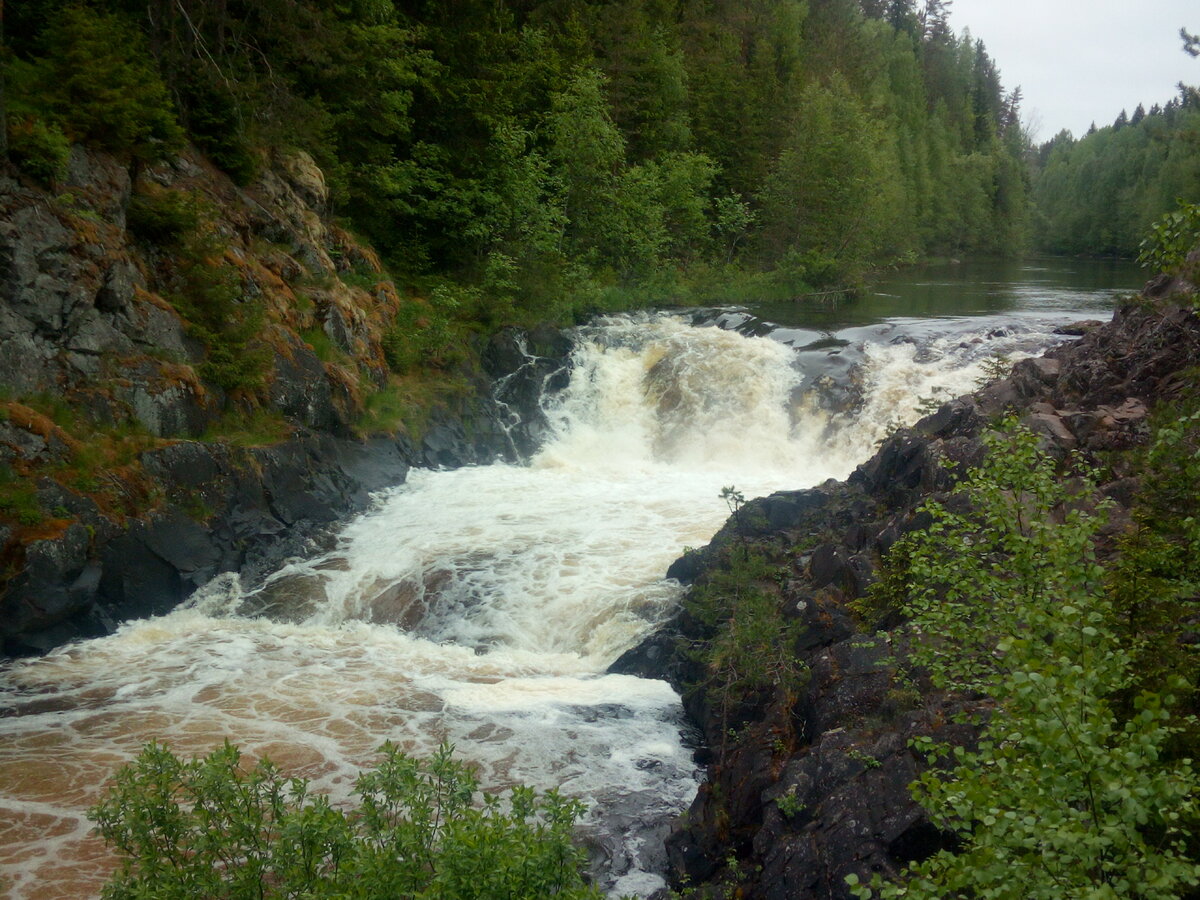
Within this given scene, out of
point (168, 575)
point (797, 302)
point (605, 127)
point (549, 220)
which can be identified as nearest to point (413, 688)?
point (168, 575)

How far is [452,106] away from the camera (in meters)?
22.7

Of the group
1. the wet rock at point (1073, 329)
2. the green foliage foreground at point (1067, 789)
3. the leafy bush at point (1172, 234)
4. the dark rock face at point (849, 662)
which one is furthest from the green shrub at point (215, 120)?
the wet rock at point (1073, 329)

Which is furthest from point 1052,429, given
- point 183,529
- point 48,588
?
point 48,588

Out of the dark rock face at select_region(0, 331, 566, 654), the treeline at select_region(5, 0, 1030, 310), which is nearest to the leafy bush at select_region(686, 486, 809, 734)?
the dark rock face at select_region(0, 331, 566, 654)

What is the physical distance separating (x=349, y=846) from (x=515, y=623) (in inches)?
272

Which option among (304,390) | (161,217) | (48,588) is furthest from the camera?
(304,390)

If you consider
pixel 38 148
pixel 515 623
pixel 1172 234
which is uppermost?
pixel 38 148

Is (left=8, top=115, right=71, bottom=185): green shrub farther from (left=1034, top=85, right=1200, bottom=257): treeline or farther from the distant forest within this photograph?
(left=1034, top=85, right=1200, bottom=257): treeline

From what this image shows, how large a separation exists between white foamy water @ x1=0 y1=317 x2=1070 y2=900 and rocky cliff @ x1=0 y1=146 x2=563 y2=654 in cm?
69

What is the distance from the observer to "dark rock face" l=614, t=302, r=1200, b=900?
599 cm

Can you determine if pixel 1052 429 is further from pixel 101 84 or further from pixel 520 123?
pixel 520 123

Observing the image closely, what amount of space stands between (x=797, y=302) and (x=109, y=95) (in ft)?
74.9

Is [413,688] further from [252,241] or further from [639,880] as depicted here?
[252,241]

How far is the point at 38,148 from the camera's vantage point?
11.8 meters
